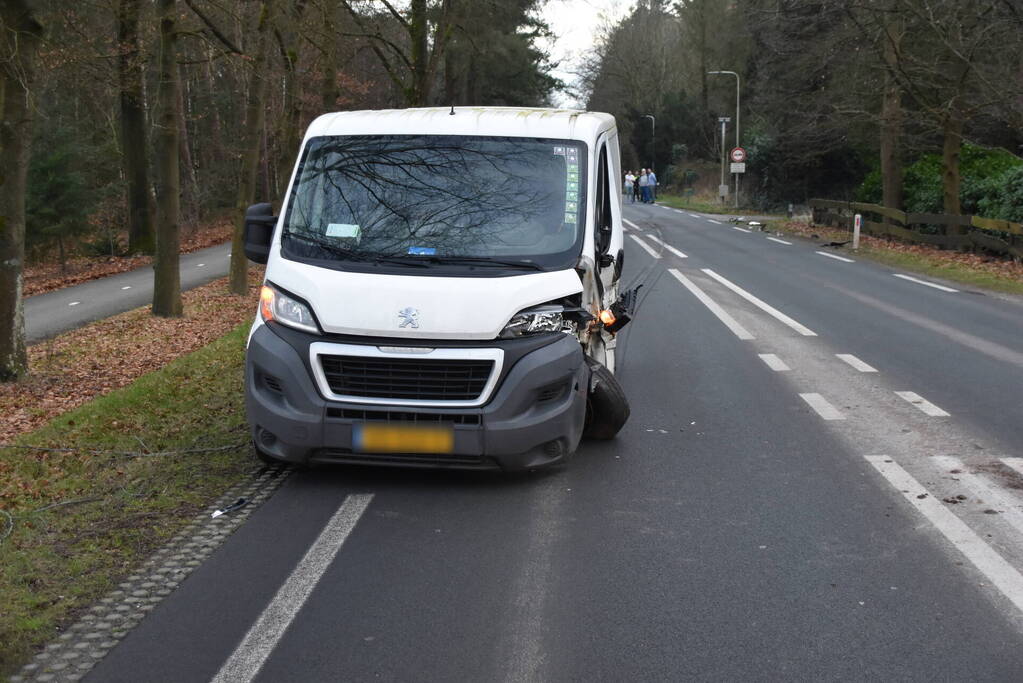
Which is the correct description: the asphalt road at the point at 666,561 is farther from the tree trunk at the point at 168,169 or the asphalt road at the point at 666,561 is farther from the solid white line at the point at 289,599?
the tree trunk at the point at 168,169

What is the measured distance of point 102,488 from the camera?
21.9ft

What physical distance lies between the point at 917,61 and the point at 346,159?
2271 centimetres

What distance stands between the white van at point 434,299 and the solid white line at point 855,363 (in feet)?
13.1

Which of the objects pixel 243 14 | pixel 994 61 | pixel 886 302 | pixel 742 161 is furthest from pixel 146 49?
pixel 742 161

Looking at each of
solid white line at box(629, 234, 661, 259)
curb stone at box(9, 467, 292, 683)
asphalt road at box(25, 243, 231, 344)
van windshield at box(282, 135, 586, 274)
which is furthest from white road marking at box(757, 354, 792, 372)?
solid white line at box(629, 234, 661, 259)

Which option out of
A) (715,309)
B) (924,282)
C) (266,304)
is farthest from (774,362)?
(924,282)

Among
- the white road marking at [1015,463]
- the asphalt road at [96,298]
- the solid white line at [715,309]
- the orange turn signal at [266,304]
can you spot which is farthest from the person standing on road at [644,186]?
the orange turn signal at [266,304]

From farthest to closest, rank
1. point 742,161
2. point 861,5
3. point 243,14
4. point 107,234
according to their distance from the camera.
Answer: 1. point 742,161
2. point 107,234
3. point 861,5
4. point 243,14

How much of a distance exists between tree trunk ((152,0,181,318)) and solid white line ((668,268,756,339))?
25.3 feet

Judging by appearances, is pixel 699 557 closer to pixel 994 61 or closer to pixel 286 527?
pixel 286 527

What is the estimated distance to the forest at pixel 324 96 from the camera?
15898mm

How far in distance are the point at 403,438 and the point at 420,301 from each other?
781 mm

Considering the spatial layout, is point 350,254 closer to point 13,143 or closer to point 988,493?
point 988,493

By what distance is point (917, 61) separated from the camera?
2684 cm
